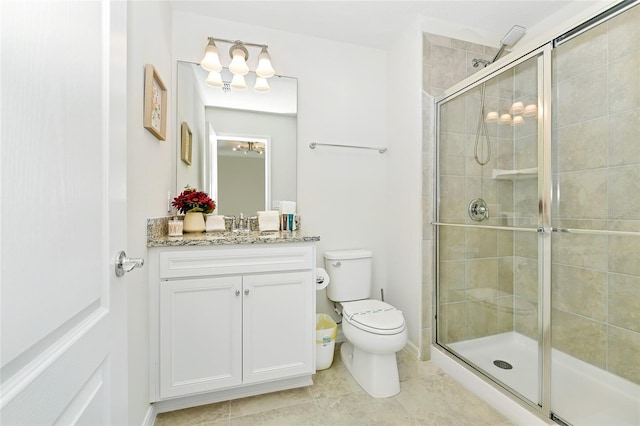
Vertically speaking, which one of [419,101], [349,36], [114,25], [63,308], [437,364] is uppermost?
[349,36]

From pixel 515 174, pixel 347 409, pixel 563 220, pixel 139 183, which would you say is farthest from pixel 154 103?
pixel 563 220

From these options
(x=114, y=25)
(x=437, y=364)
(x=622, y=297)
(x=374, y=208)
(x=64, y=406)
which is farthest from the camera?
(x=374, y=208)

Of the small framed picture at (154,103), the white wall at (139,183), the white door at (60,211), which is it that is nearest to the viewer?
the white door at (60,211)

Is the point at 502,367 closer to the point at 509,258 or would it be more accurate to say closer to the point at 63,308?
the point at 509,258

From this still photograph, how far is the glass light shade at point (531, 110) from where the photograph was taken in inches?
59.5

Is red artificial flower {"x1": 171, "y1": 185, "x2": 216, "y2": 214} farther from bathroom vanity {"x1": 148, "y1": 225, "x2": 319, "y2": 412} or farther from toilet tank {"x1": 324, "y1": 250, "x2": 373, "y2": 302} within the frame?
toilet tank {"x1": 324, "y1": 250, "x2": 373, "y2": 302}

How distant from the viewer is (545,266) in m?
1.45

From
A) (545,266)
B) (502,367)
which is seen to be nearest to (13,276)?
(545,266)

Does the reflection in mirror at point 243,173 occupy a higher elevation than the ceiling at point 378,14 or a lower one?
lower

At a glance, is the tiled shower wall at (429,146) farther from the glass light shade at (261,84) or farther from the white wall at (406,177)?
the glass light shade at (261,84)

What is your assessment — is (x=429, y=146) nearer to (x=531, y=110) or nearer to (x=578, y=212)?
(x=531, y=110)

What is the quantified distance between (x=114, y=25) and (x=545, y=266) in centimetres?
190

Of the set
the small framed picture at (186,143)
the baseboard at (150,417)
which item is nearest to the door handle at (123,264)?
the baseboard at (150,417)

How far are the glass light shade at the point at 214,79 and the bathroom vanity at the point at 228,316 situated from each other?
1.15m
